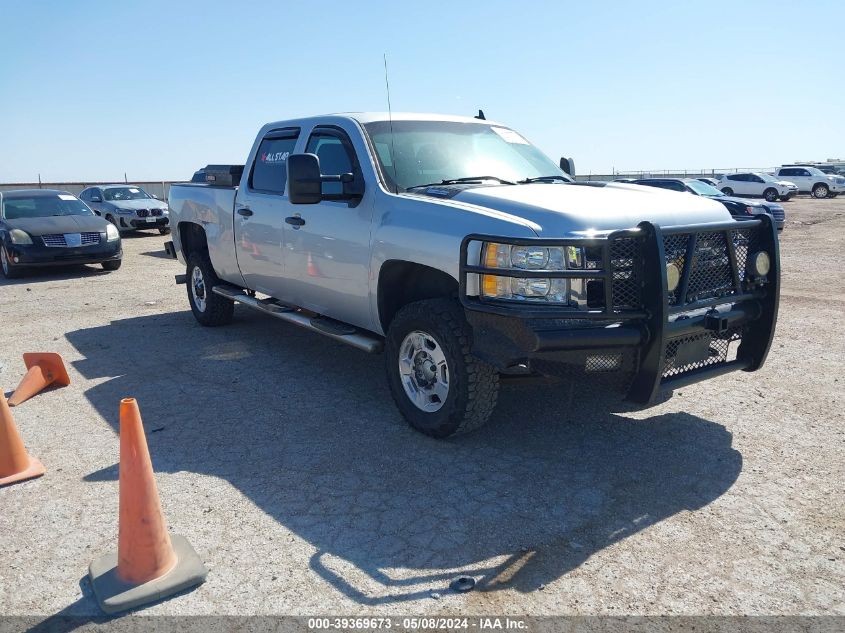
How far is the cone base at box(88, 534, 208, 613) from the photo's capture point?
2902 millimetres

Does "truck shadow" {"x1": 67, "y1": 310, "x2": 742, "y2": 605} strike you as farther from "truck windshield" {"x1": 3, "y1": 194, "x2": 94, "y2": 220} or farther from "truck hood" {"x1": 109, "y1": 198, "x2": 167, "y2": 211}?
"truck hood" {"x1": 109, "y1": 198, "x2": 167, "y2": 211}

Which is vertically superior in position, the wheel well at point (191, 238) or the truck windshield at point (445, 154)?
the truck windshield at point (445, 154)

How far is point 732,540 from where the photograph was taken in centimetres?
338

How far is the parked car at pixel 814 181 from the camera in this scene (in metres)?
40.4

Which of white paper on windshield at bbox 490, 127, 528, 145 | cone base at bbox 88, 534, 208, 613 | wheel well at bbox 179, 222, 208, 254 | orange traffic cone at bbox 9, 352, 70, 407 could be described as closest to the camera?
cone base at bbox 88, 534, 208, 613

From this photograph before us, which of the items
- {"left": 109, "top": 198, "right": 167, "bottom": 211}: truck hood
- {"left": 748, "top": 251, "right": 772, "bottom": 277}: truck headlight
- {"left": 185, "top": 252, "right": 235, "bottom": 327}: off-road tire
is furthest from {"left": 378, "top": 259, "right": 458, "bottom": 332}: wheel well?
{"left": 109, "top": 198, "right": 167, "bottom": 211}: truck hood

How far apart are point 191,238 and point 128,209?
40.3 ft

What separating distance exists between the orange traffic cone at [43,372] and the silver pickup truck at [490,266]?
1.83 metres

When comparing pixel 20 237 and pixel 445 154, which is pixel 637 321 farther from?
pixel 20 237

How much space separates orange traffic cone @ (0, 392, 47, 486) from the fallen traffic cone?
4.42ft

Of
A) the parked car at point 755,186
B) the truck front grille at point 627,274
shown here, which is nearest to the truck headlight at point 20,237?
the truck front grille at point 627,274

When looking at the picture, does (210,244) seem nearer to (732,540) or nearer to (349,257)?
(349,257)

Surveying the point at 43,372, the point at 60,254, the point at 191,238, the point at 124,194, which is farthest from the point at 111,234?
the point at 124,194

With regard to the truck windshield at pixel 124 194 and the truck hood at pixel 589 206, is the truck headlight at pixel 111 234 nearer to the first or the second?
the truck windshield at pixel 124 194
